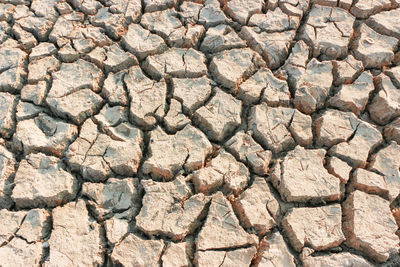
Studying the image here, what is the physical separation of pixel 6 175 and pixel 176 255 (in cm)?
98

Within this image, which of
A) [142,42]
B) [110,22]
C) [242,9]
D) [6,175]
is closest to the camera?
[6,175]

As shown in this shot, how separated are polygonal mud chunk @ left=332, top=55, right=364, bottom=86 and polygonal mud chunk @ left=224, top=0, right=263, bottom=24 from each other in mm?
706

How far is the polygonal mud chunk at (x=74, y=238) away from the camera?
161 centimetres

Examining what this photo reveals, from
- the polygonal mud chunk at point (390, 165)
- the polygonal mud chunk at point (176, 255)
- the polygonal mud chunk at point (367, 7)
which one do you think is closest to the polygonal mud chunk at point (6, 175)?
the polygonal mud chunk at point (176, 255)

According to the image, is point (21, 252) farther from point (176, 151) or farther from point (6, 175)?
point (176, 151)

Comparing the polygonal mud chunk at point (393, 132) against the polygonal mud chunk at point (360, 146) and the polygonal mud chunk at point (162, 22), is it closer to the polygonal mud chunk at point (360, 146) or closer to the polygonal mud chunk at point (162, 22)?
the polygonal mud chunk at point (360, 146)

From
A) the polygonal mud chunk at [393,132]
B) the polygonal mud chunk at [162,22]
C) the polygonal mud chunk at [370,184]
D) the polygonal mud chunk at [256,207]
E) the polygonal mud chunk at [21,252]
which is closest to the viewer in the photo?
the polygonal mud chunk at [21,252]

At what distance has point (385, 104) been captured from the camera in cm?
214

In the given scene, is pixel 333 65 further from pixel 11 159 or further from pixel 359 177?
Result: pixel 11 159

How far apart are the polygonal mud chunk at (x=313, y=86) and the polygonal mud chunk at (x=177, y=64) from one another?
0.61 m

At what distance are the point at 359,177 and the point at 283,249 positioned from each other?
22.9 inches

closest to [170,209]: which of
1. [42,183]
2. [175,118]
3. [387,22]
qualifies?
[175,118]

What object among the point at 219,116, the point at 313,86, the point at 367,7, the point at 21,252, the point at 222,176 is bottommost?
the point at 21,252

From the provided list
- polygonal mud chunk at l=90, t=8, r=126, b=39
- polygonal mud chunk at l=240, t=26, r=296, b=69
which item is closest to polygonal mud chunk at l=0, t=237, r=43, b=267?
polygonal mud chunk at l=90, t=8, r=126, b=39
